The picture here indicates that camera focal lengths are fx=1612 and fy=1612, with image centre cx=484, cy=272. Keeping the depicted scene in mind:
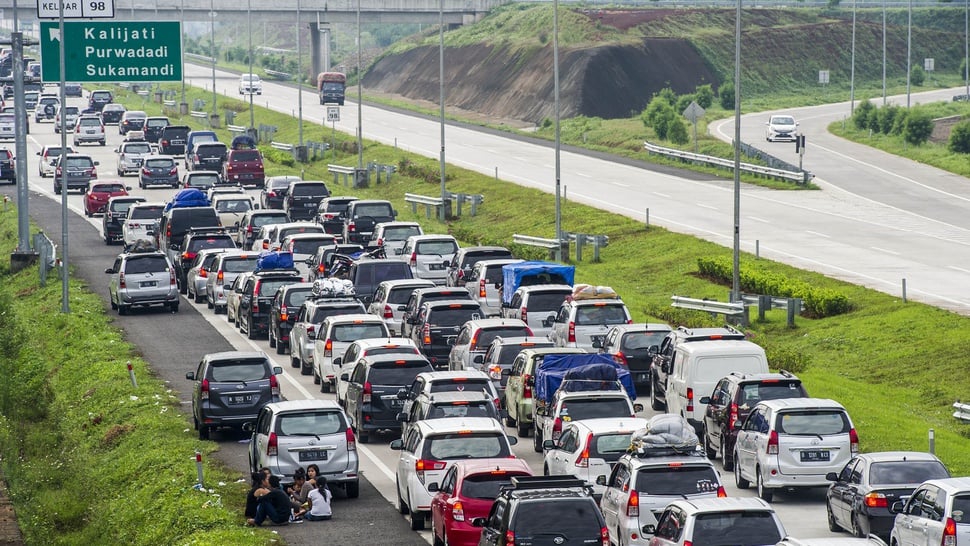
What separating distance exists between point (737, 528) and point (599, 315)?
17.2 m

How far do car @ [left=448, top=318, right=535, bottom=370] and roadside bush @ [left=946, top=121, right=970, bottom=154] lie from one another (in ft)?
180

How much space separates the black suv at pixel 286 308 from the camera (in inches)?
1537

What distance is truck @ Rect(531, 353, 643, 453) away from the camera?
2538cm

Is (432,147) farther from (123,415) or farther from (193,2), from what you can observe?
(123,415)

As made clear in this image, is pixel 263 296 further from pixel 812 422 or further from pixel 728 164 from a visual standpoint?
pixel 728 164

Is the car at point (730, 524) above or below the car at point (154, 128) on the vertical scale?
below

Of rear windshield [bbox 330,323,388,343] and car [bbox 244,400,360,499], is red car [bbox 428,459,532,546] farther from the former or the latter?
rear windshield [bbox 330,323,388,343]

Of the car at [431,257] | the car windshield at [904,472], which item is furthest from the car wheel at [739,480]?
the car at [431,257]

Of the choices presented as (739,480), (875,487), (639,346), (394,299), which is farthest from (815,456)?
(394,299)

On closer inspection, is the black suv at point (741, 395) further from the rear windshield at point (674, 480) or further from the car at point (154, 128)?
the car at point (154, 128)

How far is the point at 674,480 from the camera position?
19797mm

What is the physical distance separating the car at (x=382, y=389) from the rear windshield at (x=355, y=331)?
465cm

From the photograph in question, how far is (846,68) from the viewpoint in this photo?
426ft

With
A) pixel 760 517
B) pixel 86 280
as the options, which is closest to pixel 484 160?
pixel 86 280
